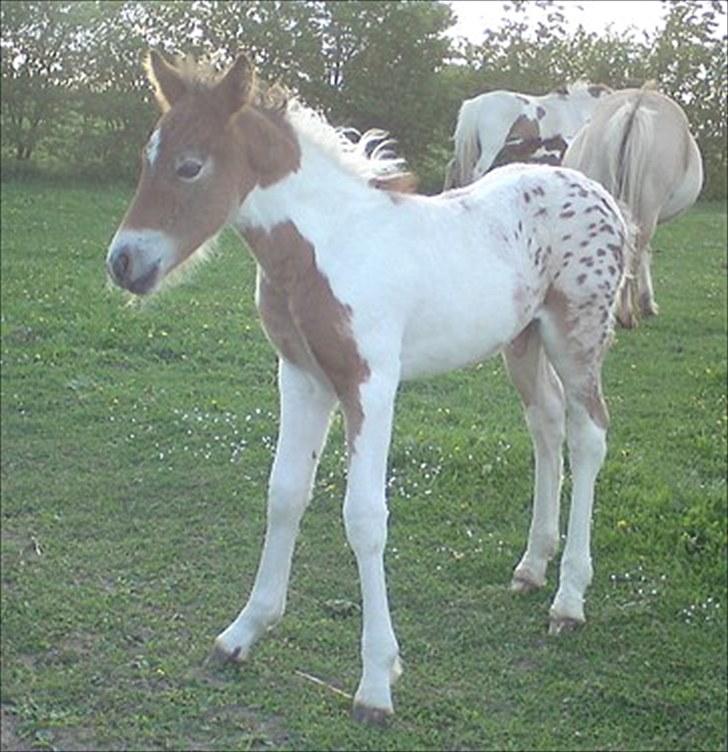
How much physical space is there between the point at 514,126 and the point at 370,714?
4.66 ft

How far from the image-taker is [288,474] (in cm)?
301

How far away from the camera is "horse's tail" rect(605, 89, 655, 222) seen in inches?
132

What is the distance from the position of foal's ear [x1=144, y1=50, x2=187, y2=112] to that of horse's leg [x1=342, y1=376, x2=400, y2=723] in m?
0.71

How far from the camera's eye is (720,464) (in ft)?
18.3

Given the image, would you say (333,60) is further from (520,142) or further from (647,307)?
(647,307)

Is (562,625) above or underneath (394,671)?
underneath

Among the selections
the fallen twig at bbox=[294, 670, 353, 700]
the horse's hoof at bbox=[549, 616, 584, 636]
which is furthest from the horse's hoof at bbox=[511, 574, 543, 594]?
the fallen twig at bbox=[294, 670, 353, 700]

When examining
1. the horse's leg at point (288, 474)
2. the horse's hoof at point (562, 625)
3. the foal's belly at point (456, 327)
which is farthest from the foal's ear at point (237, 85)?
the horse's hoof at point (562, 625)

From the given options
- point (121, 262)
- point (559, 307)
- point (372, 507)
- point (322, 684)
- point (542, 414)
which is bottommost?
point (322, 684)

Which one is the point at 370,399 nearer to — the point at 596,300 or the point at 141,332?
the point at 596,300

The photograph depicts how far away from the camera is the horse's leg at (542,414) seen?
11.7 ft

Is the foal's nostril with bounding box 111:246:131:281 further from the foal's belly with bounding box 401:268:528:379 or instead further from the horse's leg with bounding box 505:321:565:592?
the horse's leg with bounding box 505:321:565:592

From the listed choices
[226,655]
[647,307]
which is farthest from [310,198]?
[647,307]

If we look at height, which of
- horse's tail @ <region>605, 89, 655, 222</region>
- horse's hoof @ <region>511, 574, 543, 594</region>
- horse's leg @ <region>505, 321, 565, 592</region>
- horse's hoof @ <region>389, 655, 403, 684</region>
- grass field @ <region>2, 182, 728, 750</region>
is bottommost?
grass field @ <region>2, 182, 728, 750</region>
